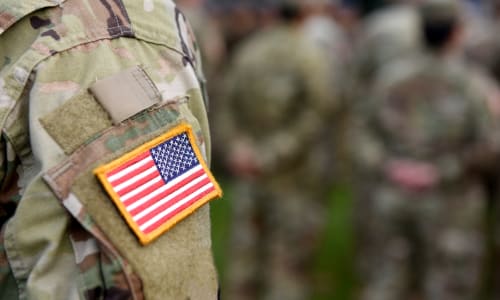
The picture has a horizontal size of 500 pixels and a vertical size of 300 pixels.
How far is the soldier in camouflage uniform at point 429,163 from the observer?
13.4 ft

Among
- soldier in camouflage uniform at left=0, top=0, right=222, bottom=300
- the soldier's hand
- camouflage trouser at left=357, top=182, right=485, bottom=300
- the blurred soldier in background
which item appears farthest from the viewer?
the blurred soldier in background

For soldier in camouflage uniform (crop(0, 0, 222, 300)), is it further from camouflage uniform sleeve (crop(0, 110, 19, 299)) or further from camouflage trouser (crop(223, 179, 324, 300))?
camouflage trouser (crop(223, 179, 324, 300))

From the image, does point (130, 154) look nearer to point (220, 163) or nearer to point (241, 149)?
point (241, 149)

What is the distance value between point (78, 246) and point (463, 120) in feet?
9.93

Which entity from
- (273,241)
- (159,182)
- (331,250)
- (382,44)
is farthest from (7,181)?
(331,250)

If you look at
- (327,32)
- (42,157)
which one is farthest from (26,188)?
(327,32)

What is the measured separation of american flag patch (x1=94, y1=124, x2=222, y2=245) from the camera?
4.45 ft

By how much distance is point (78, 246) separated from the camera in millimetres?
1370

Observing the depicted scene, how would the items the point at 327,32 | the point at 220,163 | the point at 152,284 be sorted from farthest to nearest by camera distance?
the point at 220,163, the point at 327,32, the point at 152,284

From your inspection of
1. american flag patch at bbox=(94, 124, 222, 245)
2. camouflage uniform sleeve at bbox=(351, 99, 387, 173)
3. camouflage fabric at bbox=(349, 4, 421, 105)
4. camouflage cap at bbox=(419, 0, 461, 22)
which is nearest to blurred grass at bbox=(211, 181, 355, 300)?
camouflage uniform sleeve at bbox=(351, 99, 387, 173)

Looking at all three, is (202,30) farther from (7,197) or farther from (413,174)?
(7,197)

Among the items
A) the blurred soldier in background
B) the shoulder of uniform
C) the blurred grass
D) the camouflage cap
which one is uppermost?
the shoulder of uniform

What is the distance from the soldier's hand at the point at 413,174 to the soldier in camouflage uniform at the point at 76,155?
284 cm

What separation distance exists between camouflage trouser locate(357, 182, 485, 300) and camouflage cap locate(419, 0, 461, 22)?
870 millimetres
